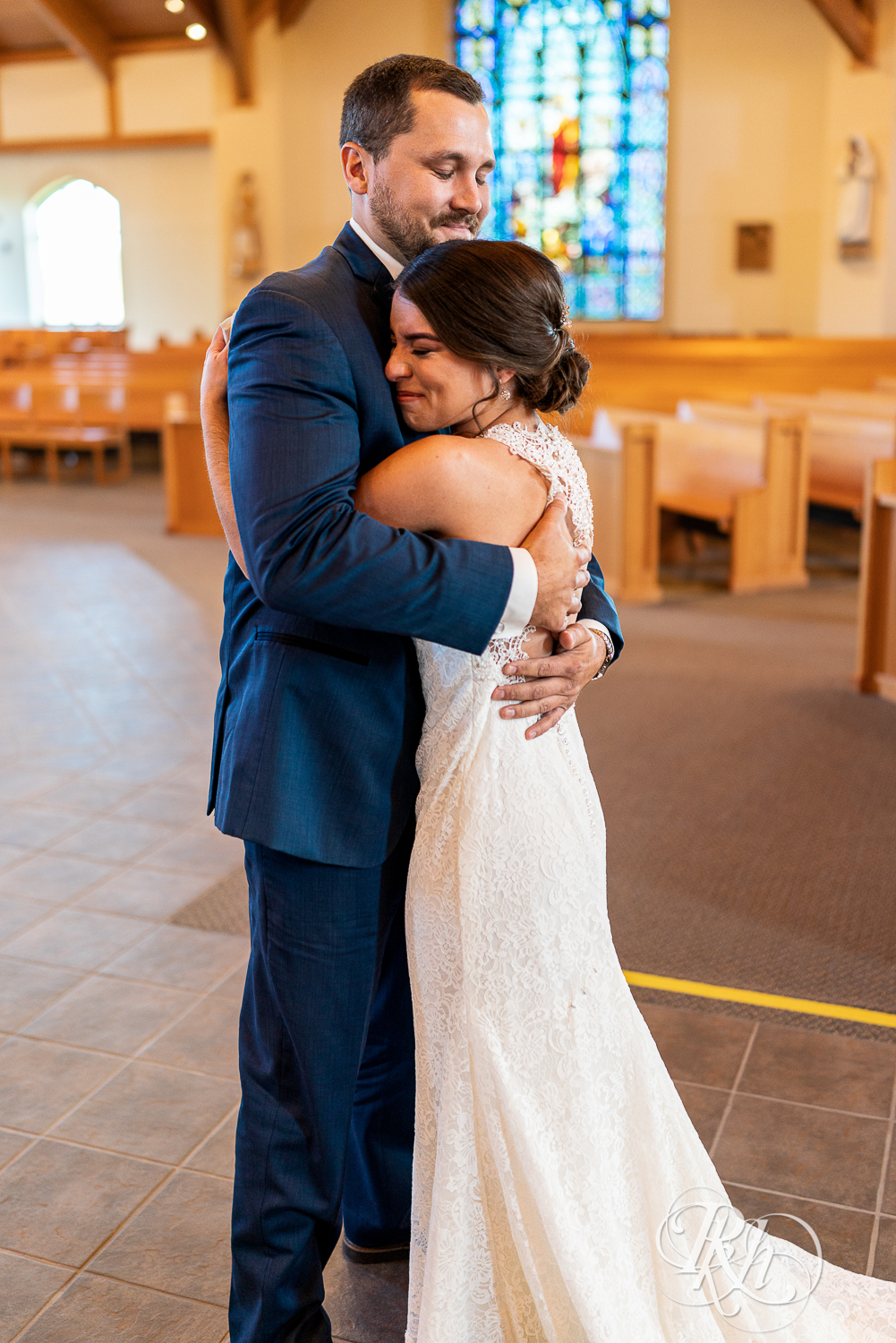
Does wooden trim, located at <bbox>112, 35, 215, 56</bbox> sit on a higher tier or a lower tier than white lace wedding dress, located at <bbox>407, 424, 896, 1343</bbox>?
higher

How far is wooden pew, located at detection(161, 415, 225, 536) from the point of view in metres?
8.64

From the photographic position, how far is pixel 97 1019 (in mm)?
2557

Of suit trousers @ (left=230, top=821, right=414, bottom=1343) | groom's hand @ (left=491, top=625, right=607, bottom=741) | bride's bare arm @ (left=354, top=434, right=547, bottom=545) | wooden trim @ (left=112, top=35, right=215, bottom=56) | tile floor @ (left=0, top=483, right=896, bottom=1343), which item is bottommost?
tile floor @ (left=0, top=483, right=896, bottom=1343)

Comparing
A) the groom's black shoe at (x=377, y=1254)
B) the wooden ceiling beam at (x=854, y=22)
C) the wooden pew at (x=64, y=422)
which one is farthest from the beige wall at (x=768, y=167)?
the groom's black shoe at (x=377, y=1254)

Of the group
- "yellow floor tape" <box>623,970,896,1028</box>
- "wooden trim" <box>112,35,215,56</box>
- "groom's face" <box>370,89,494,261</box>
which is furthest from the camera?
"wooden trim" <box>112,35,215,56</box>

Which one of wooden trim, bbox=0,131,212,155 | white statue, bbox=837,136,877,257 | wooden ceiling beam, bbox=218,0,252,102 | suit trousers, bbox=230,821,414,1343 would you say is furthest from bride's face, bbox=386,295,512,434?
wooden trim, bbox=0,131,212,155

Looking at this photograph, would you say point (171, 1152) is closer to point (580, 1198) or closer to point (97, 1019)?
point (97, 1019)

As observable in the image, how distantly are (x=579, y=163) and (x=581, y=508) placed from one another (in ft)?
43.9

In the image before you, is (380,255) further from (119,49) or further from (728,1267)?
(119,49)

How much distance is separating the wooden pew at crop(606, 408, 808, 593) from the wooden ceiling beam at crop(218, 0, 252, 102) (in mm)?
8187

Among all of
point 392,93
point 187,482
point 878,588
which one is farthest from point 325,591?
point 187,482

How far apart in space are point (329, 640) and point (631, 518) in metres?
5.47

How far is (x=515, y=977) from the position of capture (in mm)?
1476

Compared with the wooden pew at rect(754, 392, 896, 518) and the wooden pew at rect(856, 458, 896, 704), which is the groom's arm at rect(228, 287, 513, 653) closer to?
the wooden pew at rect(856, 458, 896, 704)
